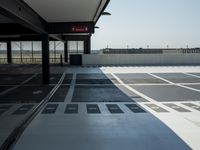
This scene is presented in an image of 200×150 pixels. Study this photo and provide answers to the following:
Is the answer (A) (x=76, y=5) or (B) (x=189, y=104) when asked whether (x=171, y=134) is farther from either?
(A) (x=76, y=5)

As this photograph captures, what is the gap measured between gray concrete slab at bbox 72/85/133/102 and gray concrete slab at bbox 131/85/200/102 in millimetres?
1337

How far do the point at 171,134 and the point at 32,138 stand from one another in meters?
3.38

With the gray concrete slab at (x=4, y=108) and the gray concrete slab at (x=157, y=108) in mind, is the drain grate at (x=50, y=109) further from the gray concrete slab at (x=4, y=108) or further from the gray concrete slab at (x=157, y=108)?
the gray concrete slab at (x=157, y=108)

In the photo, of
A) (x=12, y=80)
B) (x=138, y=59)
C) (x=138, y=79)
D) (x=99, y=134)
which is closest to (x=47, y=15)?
(x=12, y=80)

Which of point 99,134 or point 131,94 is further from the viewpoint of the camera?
point 131,94

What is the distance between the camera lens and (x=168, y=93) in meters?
17.0

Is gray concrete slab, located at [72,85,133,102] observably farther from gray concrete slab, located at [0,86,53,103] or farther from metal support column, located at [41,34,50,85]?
metal support column, located at [41,34,50,85]

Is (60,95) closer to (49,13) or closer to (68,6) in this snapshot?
(49,13)

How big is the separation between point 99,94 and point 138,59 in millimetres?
23766

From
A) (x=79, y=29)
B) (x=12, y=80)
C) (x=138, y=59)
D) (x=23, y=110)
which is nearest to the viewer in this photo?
(x=23, y=110)

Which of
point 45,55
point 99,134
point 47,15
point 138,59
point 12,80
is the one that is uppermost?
point 47,15

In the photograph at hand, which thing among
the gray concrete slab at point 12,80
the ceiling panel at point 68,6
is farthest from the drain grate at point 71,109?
the gray concrete slab at point 12,80

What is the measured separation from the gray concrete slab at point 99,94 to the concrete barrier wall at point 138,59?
63.4ft

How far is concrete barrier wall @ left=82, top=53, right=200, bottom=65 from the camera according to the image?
39.3m
